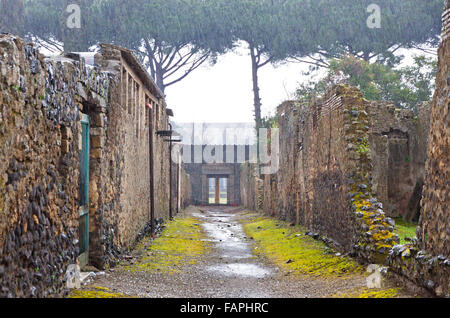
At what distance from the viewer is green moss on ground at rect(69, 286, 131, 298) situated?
5562 millimetres

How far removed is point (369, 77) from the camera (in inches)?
898

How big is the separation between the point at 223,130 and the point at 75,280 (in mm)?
33869

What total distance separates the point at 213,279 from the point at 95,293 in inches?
91.4

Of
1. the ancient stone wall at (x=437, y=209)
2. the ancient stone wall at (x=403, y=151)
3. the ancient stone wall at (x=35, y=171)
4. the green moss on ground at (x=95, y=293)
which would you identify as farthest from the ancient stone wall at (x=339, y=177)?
the ancient stone wall at (x=35, y=171)

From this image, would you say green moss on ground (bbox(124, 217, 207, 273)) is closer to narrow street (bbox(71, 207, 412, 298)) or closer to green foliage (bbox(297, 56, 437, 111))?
narrow street (bbox(71, 207, 412, 298))

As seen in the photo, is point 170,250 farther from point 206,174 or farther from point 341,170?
point 206,174

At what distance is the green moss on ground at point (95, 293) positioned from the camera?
5562mm

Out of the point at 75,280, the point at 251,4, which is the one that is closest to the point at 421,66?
the point at 251,4

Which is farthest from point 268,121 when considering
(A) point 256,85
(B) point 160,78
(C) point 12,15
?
(C) point 12,15

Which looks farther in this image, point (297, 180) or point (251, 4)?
point (251, 4)

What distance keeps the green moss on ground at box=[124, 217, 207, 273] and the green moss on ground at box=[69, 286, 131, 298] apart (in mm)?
1832

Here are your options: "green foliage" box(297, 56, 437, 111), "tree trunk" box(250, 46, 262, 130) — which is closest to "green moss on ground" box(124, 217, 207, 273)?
"green foliage" box(297, 56, 437, 111)

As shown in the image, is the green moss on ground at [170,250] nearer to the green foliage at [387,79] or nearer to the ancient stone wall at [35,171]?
the ancient stone wall at [35,171]

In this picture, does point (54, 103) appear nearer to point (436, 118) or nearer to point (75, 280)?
point (75, 280)
